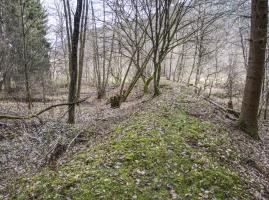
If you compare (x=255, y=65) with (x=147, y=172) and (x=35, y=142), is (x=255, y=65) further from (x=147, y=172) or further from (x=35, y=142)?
(x=35, y=142)

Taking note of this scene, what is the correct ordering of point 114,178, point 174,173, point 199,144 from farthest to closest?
point 199,144
point 174,173
point 114,178

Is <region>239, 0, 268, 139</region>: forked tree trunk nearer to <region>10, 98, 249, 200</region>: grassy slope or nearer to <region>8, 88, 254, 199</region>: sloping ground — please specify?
<region>8, 88, 254, 199</region>: sloping ground

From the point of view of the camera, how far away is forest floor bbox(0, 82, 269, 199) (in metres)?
4.95

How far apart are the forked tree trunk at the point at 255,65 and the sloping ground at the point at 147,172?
2202mm

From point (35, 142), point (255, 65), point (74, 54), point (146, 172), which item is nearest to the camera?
point (146, 172)

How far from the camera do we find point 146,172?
5.48m

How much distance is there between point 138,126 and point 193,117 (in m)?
2.52

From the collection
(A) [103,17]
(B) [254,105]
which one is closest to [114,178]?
(B) [254,105]

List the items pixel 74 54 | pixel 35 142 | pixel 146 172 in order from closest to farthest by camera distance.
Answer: pixel 146 172, pixel 35 142, pixel 74 54

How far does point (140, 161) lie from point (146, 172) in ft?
1.26

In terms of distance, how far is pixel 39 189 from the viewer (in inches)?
192

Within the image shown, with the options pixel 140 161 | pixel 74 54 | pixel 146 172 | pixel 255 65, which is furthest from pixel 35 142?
pixel 255 65

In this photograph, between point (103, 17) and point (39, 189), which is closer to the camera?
point (39, 189)

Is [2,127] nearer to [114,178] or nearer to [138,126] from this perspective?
[138,126]
